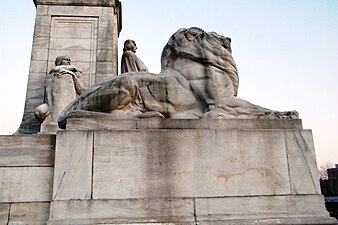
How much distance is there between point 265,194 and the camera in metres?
5.52

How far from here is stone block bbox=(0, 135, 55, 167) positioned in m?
5.70

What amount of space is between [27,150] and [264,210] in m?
3.88

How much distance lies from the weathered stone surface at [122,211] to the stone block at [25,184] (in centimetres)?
46

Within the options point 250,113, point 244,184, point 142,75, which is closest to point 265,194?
point 244,184

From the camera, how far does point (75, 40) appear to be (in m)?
12.5

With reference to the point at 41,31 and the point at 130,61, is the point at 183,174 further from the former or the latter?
the point at 41,31

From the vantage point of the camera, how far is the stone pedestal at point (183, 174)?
5.23m

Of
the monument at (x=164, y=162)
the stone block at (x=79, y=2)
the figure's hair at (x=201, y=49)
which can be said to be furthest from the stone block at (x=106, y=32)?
the monument at (x=164, y=162)

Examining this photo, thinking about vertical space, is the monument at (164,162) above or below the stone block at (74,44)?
below

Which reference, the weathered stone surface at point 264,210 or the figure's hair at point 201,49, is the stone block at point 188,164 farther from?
the figure's hair at point 201,49

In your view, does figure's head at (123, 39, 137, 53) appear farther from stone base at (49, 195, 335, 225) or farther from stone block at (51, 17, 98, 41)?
stone base at (49, 195, 335, 225)

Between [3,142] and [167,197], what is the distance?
286 cm

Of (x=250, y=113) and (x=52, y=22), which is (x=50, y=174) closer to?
(x=250, y=113)

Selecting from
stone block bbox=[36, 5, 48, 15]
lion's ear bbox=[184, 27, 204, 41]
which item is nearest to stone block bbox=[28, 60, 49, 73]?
stone block bbox=[36, 5, 48, 15]
